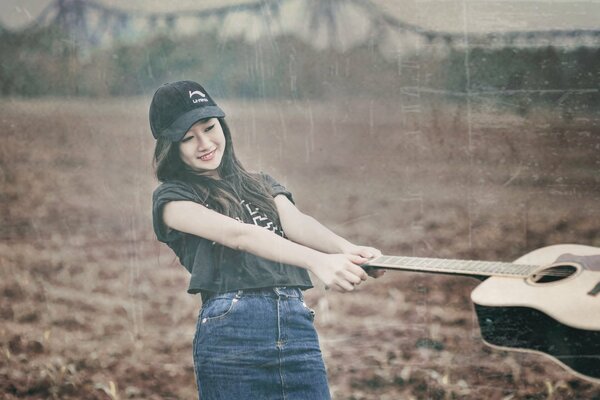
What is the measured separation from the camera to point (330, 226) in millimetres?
3682

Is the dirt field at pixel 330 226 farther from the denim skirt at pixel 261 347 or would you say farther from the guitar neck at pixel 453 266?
the denim skirt at pixel 261 347

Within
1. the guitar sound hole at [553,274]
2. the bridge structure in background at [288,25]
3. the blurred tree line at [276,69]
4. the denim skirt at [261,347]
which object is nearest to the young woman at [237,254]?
the denim skirt at [261,347]

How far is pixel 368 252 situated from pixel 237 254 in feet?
2.11

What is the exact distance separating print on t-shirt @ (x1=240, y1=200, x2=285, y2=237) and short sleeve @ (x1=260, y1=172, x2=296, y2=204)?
13cm

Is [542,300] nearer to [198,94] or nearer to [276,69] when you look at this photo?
[276,69]

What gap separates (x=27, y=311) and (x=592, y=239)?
292 cm

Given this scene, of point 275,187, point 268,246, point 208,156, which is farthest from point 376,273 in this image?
point 208,156

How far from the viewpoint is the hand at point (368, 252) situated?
11.8ft

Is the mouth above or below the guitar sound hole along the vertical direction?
above

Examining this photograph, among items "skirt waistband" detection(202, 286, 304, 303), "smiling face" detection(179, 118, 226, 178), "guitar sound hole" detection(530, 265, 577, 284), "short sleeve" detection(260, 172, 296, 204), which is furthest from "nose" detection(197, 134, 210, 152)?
"guitar sound hole" detection(530, 265, 577, 284)

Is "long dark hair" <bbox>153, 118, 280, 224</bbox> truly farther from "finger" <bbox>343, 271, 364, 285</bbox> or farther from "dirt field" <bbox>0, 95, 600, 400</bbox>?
"finger" <bbox>343, 271, 364, 285</bbox>

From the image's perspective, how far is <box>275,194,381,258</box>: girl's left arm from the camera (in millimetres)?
3633

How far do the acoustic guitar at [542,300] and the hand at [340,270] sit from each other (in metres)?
0.06

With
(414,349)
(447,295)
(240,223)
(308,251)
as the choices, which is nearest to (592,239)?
(447,295)
